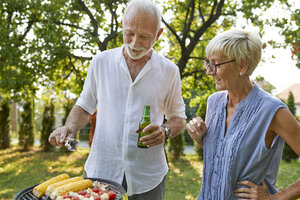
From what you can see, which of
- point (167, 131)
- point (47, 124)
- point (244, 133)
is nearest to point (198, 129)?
point (167, 131)

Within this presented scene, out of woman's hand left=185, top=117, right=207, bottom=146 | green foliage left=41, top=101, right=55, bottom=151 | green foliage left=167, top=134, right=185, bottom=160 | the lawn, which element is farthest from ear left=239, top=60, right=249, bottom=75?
green foliage left=41, top=101, right=55, bottom=151

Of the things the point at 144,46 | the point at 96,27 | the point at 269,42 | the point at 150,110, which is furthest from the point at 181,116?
the point at 269,42

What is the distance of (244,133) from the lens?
204 centimetres

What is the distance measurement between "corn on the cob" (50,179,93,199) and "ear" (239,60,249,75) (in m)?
1.34

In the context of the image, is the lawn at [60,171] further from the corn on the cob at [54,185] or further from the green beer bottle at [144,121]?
the corn on the cob at [54,185]

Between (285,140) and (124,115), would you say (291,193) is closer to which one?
(285,140)

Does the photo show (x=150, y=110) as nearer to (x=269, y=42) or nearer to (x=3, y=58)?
(x=3, y=58)

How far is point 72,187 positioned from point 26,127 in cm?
1258

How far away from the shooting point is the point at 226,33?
216cm

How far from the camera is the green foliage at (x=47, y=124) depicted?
13211 millimetres

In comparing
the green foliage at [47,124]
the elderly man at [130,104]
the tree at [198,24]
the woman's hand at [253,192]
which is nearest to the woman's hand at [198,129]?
the elderly man at [130,104]

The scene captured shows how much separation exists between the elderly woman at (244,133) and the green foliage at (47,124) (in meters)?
12.0

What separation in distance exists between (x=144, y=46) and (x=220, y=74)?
2.13ft

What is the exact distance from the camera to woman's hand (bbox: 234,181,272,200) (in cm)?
196
